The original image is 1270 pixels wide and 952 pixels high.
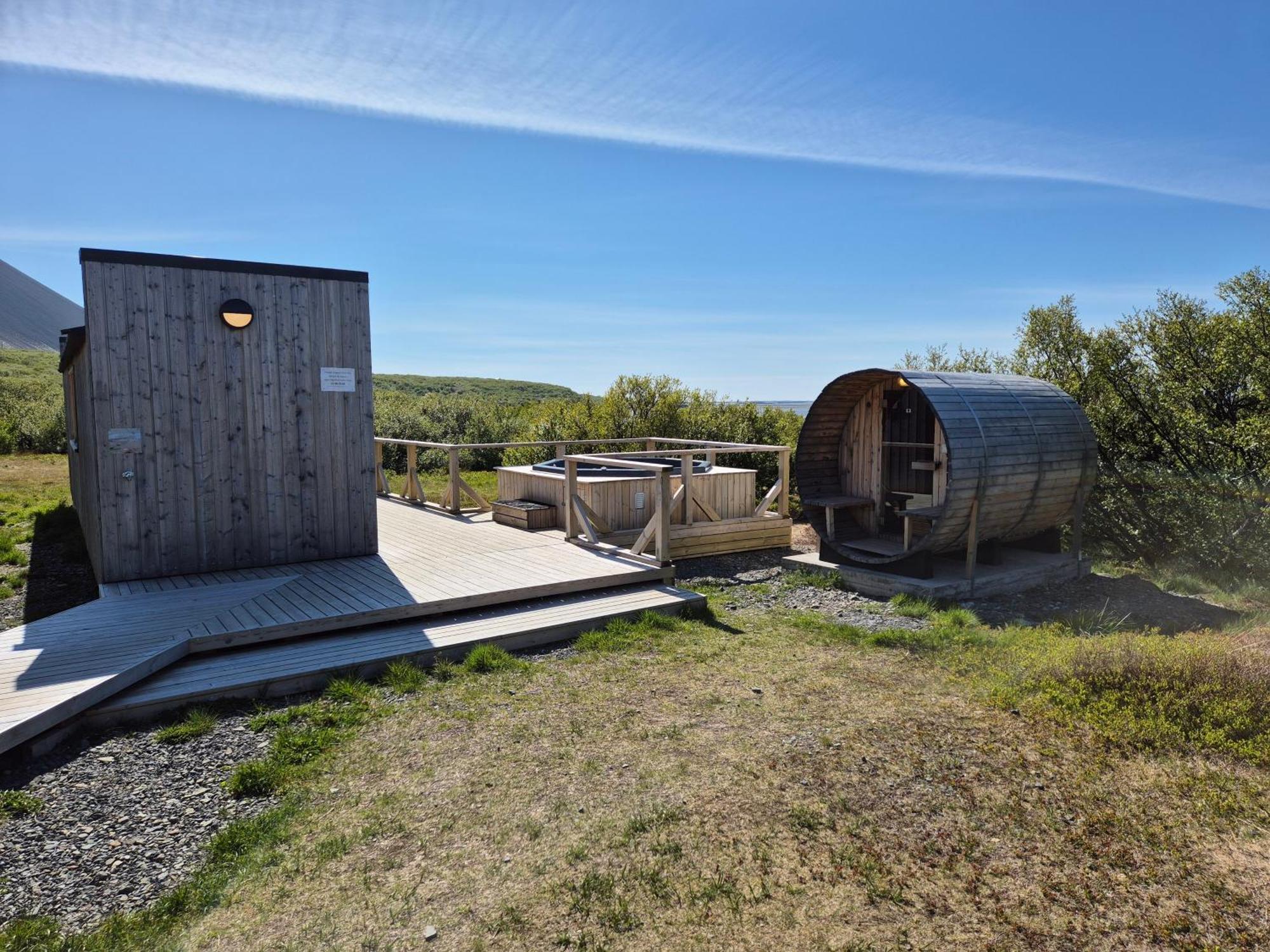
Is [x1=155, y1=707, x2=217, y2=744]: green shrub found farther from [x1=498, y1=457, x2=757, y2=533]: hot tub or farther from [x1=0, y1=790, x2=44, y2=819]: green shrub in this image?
[x1=498, y1=457, x2=757, y2=533]: hot tub

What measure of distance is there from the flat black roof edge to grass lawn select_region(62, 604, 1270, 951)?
4.39m

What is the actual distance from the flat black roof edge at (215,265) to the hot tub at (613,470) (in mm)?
3854

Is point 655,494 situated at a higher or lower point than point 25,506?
higher

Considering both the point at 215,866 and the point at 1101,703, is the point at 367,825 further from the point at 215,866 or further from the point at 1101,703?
Result: the point at 1101,703

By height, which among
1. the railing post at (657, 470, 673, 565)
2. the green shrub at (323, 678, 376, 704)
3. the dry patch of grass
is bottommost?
the dry patch of grass

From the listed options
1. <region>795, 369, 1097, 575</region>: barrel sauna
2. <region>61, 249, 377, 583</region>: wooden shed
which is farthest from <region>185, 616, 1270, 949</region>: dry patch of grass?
<region>61, 249, 377, 583</region>: wooden shed

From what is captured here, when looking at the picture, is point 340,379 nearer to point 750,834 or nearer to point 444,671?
point 444,671

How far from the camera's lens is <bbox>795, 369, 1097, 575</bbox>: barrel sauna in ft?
25.7

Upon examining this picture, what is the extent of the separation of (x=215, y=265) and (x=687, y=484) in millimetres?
5634

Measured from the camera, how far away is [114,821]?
11.4ft

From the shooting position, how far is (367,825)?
3.40m

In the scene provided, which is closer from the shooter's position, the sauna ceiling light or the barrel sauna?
the sauna ceiling light

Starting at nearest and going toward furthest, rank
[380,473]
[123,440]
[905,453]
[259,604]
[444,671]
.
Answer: [444,671] < [259,604] < [123,440] < [905,453] < [380,473]

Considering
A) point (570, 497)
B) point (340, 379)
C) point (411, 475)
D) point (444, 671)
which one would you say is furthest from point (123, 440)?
point (411, 475)
